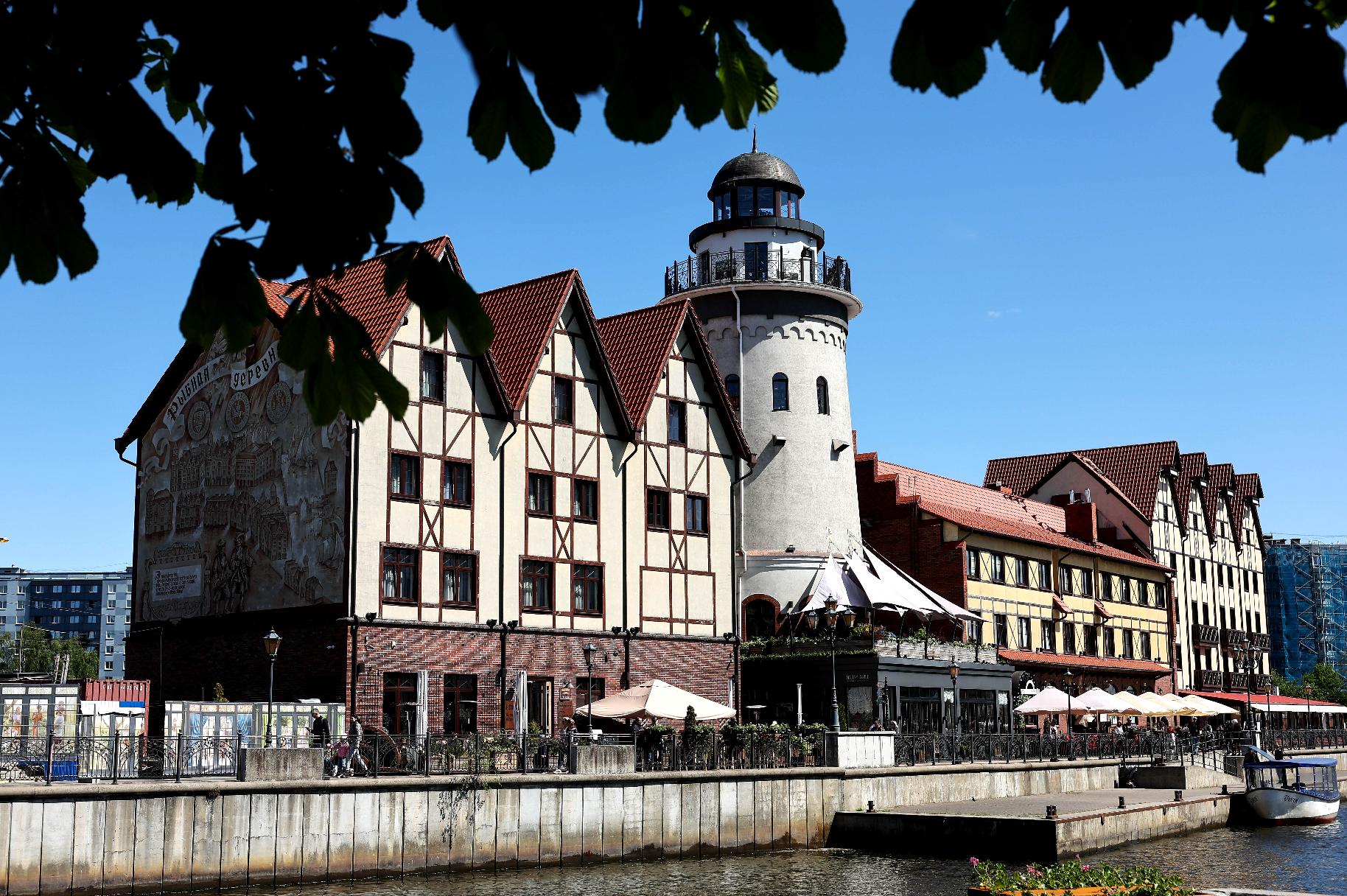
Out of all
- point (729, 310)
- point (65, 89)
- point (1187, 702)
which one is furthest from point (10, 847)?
point (1187, 702)

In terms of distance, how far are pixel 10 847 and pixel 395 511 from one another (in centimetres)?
1449

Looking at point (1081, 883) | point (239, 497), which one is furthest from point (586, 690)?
point (1081, 883)

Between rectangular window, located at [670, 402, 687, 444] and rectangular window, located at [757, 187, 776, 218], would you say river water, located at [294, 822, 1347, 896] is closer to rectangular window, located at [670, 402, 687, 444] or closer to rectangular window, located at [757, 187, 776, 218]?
rectangular window, located at [670, 402, 687, 444]

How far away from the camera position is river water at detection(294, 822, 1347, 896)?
26.2m

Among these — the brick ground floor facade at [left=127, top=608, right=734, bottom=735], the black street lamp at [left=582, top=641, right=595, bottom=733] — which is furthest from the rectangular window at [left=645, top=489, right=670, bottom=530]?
the black street lamp at [left=582, top=641, right=595, bottom=733]

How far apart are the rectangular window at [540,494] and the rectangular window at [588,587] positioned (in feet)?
6.18

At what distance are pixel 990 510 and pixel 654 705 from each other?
1248 inches

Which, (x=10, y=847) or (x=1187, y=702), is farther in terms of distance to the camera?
(x=1187, y=702)

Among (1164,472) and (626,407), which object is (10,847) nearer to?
(626,407)

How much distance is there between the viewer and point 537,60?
346 centimetres

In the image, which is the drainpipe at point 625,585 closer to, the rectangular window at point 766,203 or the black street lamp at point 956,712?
the black street lamp at point 956,712

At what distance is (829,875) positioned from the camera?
2922 cm

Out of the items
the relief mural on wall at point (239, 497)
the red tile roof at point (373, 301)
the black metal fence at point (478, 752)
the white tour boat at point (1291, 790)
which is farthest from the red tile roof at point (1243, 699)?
the relief mural on wall at point (239, 497)

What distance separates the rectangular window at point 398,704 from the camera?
3500 cm
